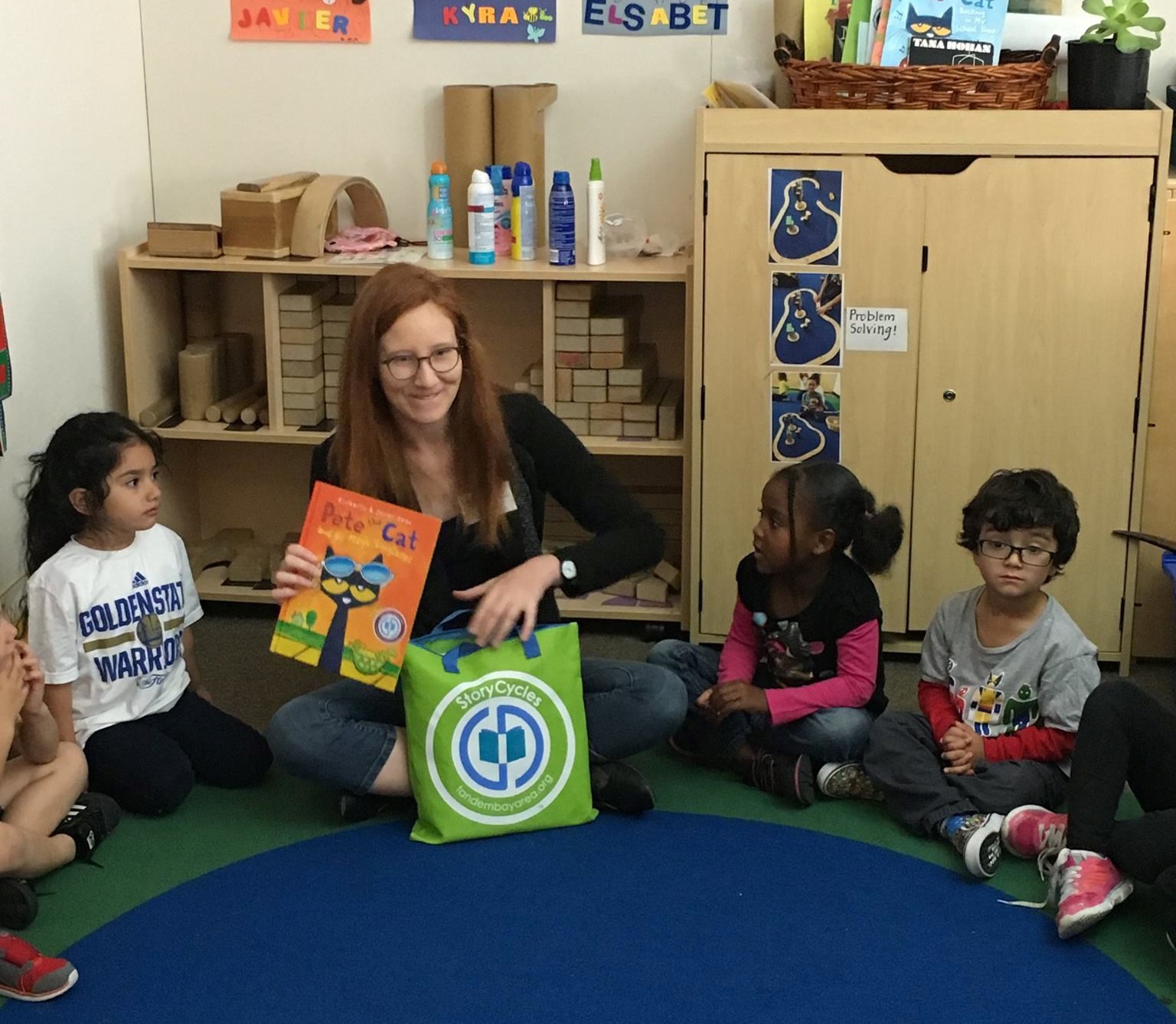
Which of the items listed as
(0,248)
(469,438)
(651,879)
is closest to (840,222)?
(469,438)

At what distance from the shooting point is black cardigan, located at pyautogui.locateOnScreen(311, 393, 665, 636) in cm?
262

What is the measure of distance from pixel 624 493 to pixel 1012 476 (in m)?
0.67

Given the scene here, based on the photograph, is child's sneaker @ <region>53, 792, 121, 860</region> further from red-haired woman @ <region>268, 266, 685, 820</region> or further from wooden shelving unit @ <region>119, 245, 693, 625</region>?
wooden shelving unit @ <region>119, 245, 693, 625</region>

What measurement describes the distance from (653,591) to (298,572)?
4.33 ft

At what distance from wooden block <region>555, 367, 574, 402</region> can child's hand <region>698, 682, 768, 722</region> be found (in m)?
0.98

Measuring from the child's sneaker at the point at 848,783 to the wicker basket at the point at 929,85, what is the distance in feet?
4.45

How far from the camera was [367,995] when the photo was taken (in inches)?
86.7

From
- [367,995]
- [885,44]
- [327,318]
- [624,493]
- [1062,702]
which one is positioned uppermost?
[885,44]

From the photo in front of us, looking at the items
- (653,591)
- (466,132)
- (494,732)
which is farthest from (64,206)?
(494,732)

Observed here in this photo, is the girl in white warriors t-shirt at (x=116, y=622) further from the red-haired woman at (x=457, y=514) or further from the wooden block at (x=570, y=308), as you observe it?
the wooden block at (x=570, y=308)

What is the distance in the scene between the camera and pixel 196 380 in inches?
145

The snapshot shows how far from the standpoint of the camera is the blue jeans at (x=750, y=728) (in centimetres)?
279

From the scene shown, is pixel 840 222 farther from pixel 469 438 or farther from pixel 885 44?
pixel 469 438

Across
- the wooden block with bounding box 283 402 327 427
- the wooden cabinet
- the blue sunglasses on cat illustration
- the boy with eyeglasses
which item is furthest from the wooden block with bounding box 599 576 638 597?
the blue sunglasses on cat illustration
